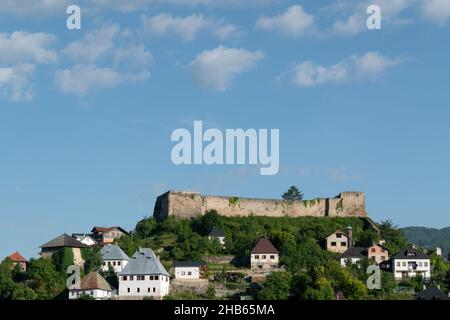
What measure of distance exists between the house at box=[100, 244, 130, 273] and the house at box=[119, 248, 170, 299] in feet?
13.2

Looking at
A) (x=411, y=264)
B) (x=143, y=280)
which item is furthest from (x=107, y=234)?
(x=411, y=264)

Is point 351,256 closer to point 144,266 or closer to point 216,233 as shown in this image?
point 216,233

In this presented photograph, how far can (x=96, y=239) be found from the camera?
98.0 m

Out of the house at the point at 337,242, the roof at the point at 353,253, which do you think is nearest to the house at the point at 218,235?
the house at the point at 337,242

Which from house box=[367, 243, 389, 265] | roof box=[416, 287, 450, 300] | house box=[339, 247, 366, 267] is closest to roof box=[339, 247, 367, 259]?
house box=[339, 247, 366, 267]

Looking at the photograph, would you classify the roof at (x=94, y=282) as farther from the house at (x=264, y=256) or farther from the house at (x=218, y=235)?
the house at (x=218, y=235)

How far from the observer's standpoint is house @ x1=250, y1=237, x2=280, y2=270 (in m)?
83.3

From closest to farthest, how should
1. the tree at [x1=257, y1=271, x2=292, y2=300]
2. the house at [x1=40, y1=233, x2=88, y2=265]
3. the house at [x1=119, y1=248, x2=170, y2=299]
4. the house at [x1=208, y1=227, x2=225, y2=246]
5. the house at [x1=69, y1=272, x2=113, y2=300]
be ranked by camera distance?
the tree at [x1=257, y1=271, x2=292, y2=300] → the house at [x1=69, y1=272, x2=113, y2=300] → the house at [x1=119, y1=248, x2=170, y2=299] → the house at [x1=40, y1=233, x2=88, y2=265] → the house at [x1=208, y1=227, x2=225, y2=246]

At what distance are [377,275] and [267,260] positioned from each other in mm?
9176

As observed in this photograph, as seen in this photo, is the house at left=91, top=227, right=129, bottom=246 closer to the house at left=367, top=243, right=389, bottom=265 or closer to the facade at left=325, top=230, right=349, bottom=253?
the facade at left=325, top=230, right=349, bottom=253

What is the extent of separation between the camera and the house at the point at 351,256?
84875mm

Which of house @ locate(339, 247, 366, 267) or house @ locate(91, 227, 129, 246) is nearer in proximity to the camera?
→ house @ locate(339, 247, 366, 267)

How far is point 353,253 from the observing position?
86.3 metres

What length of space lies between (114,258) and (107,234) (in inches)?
621
